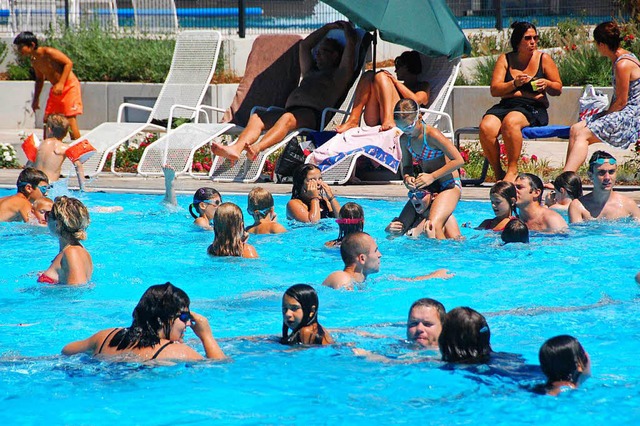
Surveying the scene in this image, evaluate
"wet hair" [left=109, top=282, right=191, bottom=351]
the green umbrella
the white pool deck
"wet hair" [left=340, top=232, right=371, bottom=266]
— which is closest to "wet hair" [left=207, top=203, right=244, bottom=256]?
"wet hair" [left=340, top=232, right=371, bottom=266]

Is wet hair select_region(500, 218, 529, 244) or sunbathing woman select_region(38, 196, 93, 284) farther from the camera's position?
wet hair select_region(500, 218, 529, 244)

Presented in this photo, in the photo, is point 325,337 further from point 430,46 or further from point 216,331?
point 430,46

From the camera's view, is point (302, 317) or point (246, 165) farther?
point (246, 165)

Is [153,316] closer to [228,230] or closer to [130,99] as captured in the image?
[228,230]

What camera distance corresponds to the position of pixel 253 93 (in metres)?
15.7

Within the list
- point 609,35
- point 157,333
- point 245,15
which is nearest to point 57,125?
point 609,35

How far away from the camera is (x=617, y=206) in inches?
406

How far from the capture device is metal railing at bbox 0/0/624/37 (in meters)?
20.6

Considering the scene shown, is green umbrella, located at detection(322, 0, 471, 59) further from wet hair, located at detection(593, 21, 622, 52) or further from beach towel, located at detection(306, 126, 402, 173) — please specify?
wet hair, located at detection(593, 21, 622, 52)

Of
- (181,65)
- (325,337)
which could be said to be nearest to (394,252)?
(325,337)

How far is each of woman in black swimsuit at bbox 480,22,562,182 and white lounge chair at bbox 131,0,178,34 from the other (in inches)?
381

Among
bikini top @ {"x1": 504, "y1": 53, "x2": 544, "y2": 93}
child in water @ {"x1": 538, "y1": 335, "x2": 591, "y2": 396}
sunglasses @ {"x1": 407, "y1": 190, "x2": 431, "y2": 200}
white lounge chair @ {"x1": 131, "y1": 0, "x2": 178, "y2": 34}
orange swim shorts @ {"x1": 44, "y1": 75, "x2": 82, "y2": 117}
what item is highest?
white lounge chair @ {"x1": 131, "y1": 0, "x2": 178, "y2": 34}

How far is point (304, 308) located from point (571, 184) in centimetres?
535

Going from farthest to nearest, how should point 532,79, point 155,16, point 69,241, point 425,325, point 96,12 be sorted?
1. point 96,12
2. point 155,16
3. point 532,79
4. point 69,241
5. point 425,325
